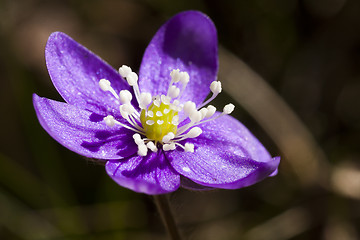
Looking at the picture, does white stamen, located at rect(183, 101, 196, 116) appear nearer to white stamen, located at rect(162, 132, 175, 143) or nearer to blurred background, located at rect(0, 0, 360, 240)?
white stamen, located at rect(162, 132, 175, 143)

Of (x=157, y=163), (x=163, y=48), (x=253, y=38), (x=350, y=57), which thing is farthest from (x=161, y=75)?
(x=350, y=57)

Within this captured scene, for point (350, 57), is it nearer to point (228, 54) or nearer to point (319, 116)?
point (319, 116)

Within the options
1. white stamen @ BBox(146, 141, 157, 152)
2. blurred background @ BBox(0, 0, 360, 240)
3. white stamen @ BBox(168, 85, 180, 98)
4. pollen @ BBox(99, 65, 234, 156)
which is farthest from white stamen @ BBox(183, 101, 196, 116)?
blurred background @ BBox(0, 0, 360, 240)

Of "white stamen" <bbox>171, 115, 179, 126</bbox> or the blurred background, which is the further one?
the blurred background

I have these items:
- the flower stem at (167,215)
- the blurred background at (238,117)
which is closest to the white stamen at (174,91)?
the flower stem at (167,215)

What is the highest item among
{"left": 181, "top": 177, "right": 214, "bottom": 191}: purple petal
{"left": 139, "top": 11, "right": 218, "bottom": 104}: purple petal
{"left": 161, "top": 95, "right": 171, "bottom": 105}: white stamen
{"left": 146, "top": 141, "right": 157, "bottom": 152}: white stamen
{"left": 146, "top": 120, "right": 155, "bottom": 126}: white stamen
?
{"left": 139, "top": 11, "right": 218, "bottom": 104}: purple petal

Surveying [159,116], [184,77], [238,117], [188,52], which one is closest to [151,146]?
[159,116]
